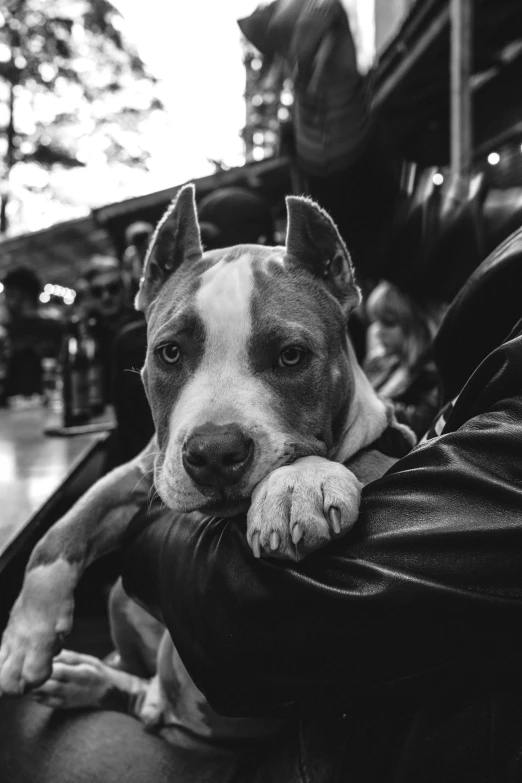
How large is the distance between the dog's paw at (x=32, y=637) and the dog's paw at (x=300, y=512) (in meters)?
0.76

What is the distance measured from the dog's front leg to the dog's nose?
1.69 ft

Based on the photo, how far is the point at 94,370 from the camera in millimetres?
5094

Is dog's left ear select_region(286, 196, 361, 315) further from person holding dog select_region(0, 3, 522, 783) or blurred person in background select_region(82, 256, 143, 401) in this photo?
blurred person in background select_region(82, 256, 143, 401)

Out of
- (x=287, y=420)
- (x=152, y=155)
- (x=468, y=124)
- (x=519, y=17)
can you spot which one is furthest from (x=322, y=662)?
(x=152, y=155)

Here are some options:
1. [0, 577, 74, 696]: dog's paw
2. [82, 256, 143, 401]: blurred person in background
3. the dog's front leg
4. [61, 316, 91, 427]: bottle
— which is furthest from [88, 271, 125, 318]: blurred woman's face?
[0, 577, 74, 696]: dog's paw

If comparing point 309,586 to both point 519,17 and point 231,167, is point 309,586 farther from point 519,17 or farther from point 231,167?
point 231,167

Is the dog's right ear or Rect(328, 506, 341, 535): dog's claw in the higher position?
the dog's right ear

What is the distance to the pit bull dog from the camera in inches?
52.7

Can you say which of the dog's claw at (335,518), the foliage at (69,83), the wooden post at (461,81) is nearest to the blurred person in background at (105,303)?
the wooden post at (461,81)

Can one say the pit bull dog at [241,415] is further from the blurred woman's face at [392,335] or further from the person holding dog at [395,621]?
the blurred woman's face at [392,335]

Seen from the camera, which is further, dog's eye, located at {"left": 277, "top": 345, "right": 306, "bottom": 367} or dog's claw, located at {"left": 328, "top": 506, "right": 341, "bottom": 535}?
dog's eye, located at {"left": 277, "top": 345, "right": 306, "bottom": 367}

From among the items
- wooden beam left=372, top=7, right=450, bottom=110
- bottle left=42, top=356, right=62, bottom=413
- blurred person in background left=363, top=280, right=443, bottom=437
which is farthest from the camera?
bottle left=42, top=356, right=62, bottom=413

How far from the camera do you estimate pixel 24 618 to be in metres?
1.71

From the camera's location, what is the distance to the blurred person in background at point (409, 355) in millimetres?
3100
